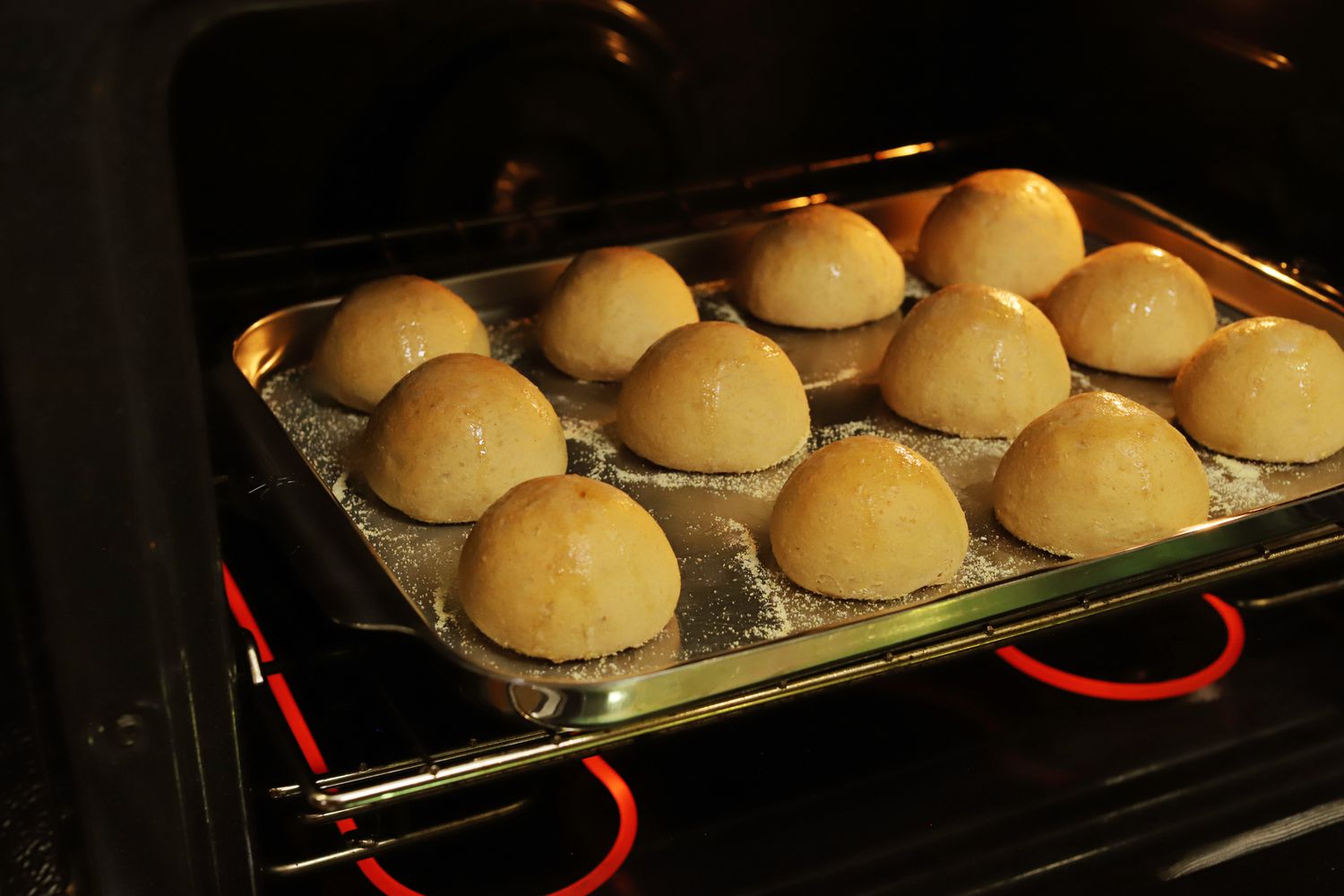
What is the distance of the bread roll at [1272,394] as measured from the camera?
1.47 m

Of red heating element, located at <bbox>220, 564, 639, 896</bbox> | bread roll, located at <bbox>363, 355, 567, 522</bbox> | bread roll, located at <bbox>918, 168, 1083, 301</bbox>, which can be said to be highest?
bread roll, located at <bbox>918, 168, 1083, 301</bbox>

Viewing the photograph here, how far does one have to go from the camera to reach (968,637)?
1153mm

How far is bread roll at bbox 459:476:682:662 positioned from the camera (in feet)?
3.67

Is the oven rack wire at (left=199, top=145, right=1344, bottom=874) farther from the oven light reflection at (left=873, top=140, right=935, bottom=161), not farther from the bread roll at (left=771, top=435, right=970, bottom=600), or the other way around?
the bread roll at (left=771, top=435, right=970, bottom=600)

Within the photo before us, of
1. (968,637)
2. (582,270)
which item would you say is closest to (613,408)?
(582,270)

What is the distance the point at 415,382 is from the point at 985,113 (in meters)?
1.15

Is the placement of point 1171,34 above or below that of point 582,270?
above

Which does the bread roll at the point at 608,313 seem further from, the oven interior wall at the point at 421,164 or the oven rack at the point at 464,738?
the oven rack at the point at 464,738

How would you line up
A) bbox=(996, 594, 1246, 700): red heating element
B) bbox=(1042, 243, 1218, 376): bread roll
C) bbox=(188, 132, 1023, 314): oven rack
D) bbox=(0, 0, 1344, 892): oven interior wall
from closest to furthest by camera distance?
bbox=(0, 0, 1344, 892): oven interior wall, bbox=(996, 594, 1246, 700): red heating element, bbox=(1042, 243, 1218, 376): bread roll, bbox=(188, 132, 1023, 314): oven rack

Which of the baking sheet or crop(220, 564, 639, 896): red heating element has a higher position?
the baking sheet

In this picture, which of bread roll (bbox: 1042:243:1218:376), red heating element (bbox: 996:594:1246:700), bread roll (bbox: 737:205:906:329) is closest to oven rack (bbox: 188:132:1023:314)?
bread roll (bbox: 737:205:906:329)

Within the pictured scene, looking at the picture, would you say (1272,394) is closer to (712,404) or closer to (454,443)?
(712,404)

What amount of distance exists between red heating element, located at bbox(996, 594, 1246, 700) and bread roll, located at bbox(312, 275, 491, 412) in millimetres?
746

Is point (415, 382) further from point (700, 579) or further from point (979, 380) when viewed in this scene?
point (979, 380)
